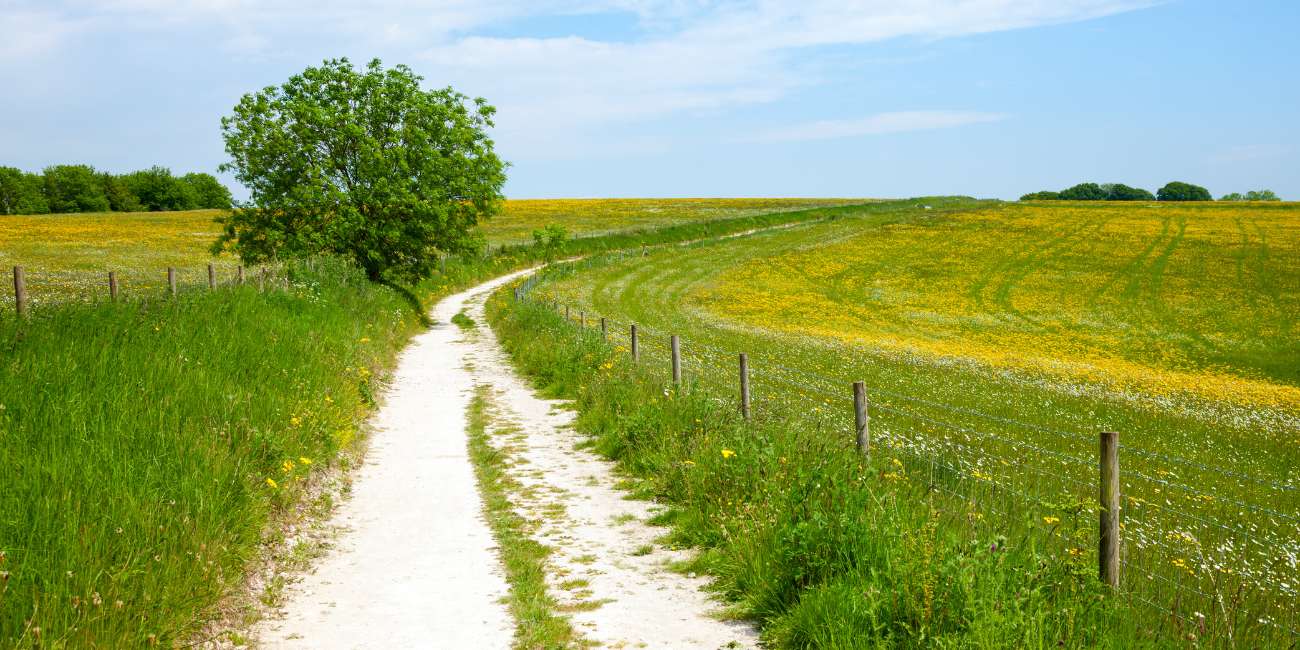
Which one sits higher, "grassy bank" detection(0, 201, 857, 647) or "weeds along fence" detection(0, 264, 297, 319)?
"weeds along fence" detection(0, 264, 297, 319)

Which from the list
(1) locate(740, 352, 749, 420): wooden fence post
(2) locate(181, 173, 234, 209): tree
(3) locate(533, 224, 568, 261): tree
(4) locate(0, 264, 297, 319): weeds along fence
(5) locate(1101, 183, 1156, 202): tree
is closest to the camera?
(1) locate(740, 352, 749, 420): wooden fence post

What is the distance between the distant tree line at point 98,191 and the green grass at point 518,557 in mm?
106011

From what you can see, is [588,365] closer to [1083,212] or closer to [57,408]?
[57,408]

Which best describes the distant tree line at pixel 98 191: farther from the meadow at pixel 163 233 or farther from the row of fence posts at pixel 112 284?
the row of fence posts at pixel 112 284

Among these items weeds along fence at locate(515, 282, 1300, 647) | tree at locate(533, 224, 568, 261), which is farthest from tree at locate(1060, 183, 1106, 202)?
weeds along fence at locate(515, 282, 1300, 647)

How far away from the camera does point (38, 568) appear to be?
15.7ft

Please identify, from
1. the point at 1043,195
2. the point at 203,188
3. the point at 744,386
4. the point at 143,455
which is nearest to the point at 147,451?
the point at 143,455

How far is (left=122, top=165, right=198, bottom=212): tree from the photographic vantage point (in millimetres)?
124938

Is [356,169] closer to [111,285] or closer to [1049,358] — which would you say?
[111,285]

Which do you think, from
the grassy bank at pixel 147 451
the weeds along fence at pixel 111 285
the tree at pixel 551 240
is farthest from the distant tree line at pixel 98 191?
the grassy bank at pixel 147 451

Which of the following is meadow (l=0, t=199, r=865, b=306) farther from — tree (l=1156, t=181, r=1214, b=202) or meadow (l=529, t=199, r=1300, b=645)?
tree (l=1156, t=181, r=1214, b=202)

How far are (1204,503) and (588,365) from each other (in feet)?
34.9

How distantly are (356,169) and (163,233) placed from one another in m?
47.3

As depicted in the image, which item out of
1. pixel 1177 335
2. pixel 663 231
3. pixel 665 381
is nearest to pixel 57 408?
pixel 665 381
